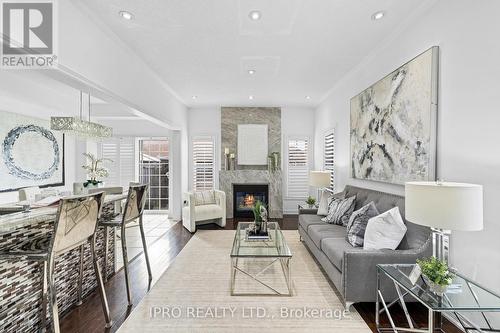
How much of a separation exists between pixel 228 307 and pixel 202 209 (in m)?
3.10

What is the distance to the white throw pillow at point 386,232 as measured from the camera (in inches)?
101

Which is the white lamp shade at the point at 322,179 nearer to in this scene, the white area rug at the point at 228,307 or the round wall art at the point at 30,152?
the white area rug at the point at 228,307

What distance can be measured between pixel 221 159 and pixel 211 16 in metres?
4.46

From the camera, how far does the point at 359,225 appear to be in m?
2.95

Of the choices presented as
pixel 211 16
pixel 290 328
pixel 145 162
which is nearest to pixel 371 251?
pixel 290 328

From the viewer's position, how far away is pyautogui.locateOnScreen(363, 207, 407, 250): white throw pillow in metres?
2.57

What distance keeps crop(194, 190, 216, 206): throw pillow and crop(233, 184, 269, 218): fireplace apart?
883 mm

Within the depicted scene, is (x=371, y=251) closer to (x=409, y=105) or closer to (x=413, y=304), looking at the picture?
(x=413, y=304)

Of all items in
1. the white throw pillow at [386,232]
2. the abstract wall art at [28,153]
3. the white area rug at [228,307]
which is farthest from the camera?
the abstract wall art at [28,153]

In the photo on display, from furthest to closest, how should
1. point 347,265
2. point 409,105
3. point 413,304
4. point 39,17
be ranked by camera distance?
point 409,105, point 413,304, point 347,265, point 39,17

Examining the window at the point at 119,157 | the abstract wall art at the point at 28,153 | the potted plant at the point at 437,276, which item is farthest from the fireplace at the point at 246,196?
the potted plant at the point at 437,276

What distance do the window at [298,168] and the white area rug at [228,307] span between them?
3569 millimetres

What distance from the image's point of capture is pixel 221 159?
6.93 meters

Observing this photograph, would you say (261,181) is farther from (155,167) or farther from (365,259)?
(365,259)
